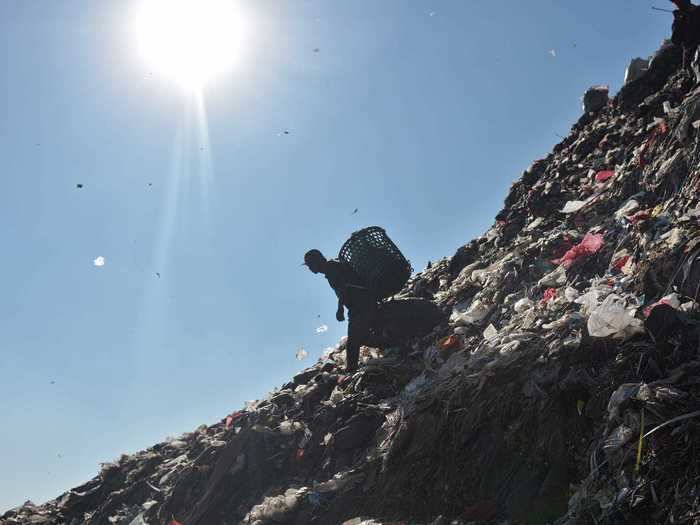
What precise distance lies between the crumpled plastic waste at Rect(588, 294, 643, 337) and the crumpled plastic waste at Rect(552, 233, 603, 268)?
1706mm

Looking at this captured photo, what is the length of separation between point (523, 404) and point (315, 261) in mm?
3455

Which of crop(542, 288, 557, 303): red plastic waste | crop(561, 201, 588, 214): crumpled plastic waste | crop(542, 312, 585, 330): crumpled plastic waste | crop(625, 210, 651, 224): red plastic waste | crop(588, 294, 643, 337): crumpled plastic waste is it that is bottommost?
crop(588, 294, 643, 337): crumpled plastic waste

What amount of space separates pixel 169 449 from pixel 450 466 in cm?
552

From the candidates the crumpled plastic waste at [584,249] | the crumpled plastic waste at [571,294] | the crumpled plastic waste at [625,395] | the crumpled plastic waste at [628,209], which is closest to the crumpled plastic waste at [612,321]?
the crumpled plastic waste at [625,395]

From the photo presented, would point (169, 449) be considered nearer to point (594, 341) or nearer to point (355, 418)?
point (355, 418)

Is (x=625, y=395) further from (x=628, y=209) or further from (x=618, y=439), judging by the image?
(x=628, y=209)

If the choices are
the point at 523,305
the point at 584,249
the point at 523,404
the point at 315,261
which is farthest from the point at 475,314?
the point at 523,404

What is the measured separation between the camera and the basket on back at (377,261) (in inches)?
250

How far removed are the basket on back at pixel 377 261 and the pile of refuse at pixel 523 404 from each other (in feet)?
2.20

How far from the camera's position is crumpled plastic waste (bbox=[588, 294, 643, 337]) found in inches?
128

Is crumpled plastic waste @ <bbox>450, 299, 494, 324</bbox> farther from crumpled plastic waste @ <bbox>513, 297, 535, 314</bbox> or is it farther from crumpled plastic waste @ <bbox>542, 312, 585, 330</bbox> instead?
crumpled plastic waste @ <bbox>542, 312, 585, 330</bbox>

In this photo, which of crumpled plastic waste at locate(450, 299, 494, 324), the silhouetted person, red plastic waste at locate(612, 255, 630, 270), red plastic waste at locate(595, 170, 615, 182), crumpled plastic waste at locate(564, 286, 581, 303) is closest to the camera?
crumpled plastic waste at locate(564, 286, 581, 303)

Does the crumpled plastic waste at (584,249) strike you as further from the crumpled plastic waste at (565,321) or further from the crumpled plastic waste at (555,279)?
the crumpled plastic waste at (565,321)

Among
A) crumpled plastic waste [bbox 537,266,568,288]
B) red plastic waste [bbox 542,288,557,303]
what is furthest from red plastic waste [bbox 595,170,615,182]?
red plastic waste [bbox 542,288,557,303]
